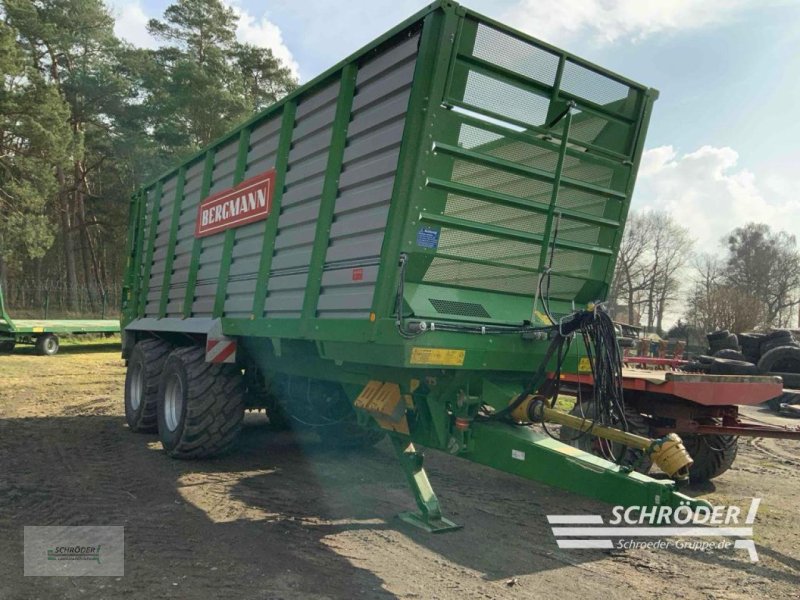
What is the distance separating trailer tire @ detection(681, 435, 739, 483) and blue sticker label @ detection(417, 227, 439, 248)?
3.46 metres

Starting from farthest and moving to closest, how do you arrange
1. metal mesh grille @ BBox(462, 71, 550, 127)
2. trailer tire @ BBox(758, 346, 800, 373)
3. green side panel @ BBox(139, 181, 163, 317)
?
trailer tire @ BBox(758, 346, 800, 373)
green side panel @ BBox(139, 181, 163, 317)
metal mesh grille @ BBox(462, 71, 550, 127)

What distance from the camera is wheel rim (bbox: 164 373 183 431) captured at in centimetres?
618

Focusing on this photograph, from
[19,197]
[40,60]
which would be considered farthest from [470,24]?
[40,60]

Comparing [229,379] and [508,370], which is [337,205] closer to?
[508,370]

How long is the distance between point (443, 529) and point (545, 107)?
116 inches

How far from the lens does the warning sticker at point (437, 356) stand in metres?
3.64

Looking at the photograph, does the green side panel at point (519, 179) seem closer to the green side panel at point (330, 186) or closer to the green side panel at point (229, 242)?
the green side panel at point (330, 186)

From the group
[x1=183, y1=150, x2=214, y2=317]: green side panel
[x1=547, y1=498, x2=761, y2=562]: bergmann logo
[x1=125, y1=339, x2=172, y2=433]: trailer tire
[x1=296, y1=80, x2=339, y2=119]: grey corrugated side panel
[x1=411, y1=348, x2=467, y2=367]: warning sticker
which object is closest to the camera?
[x1=411, y1=348, x2=467, y2=367]: warning sticker

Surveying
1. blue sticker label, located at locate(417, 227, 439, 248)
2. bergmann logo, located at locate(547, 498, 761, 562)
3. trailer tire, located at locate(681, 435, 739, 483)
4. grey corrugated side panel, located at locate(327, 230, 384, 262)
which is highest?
blue sticker label, located at locate(417, 227, 439, 248)

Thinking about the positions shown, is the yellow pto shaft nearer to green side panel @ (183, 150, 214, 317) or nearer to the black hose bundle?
the black hose bundle

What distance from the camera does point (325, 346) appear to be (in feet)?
14.3

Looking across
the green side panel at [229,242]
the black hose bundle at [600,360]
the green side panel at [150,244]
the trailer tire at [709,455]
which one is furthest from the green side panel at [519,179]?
the green side panel at [150,244]

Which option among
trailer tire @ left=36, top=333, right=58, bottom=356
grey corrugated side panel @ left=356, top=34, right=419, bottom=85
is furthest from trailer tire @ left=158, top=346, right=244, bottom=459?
trailer tire @ left=36, top=333, right=58, bottom=356

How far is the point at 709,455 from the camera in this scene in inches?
226
